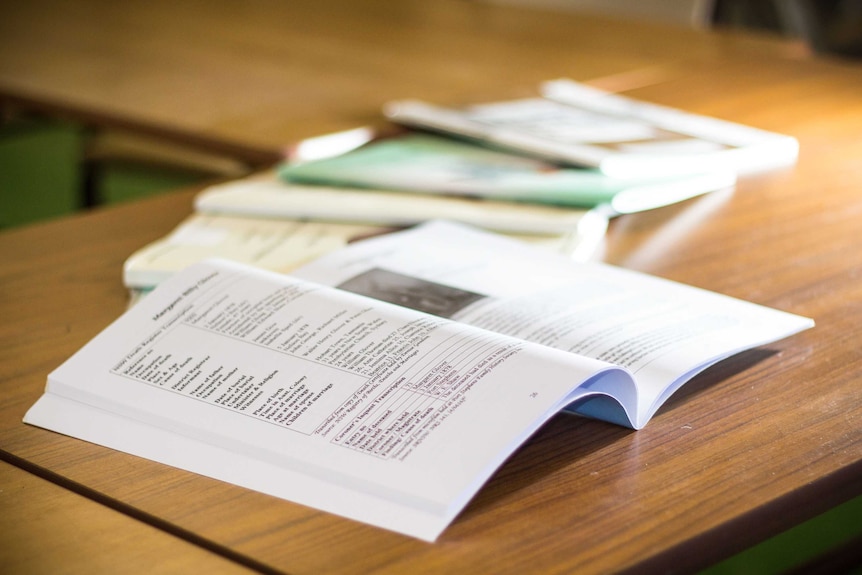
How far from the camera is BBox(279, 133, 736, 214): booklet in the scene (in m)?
0.95

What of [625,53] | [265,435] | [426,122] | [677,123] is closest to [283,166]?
[426,122]

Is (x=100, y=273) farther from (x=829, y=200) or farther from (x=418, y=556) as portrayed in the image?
(x=829, y=200)

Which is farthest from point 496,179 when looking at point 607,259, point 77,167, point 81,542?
point 77,167

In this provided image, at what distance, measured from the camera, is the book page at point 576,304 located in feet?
2.09

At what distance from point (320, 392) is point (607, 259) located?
0.35 meters

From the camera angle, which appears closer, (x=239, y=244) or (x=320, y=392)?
(x=320, y=392)

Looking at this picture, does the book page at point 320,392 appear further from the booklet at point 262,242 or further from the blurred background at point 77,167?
the blurred background at point 77,167

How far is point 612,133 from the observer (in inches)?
44.5

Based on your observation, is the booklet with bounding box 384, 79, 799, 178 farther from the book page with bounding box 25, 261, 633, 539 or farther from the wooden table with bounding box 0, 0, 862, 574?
the book page with bounding box 25, 261, 633, 539

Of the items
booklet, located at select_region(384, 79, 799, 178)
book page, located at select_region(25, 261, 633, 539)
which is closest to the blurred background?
booklet, located at select_region(384, 79, 799, 178)

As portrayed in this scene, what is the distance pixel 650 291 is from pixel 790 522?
0.24 m

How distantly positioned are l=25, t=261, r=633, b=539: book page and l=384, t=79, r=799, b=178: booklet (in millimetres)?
433

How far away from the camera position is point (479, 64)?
159cm

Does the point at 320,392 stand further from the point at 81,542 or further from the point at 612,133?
the point at 612,133
